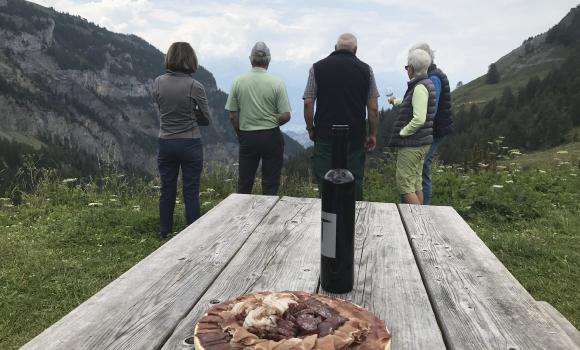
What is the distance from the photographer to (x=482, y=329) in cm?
150

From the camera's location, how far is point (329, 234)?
5.33ft

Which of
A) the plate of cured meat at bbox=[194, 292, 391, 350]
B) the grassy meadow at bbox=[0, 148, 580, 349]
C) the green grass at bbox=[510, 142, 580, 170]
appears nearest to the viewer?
the plate of cured meat at bbox=[194, 292, 391, 350]

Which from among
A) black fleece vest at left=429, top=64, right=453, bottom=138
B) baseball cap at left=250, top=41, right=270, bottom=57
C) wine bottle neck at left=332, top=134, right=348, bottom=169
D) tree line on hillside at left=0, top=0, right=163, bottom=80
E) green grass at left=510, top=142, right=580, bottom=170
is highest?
tree line on hillside at left=0, top=0, right=163, bottom=80

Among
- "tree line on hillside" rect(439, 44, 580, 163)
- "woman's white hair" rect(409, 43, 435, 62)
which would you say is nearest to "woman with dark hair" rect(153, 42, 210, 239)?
"woman's white hair" rect(409, 43, 435, 62)

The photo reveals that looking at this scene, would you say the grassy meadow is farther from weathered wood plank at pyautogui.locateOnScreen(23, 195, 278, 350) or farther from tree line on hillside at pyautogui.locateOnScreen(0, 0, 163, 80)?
tree line on hillside at pyautogui.locateOnScreen(0, 0, 163, 80)

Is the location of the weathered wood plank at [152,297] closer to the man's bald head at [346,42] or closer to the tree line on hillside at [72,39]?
the man's bald head at [346,42]

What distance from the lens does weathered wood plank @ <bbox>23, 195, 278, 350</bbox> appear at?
54.8 inches

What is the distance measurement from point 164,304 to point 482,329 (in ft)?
3.42

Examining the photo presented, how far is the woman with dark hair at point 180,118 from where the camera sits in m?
5.20

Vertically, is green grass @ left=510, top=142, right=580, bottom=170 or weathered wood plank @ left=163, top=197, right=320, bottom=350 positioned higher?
weathered wood plank @ left=163, top=197, right=320, bottom=350

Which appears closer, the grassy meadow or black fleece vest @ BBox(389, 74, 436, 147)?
the grassy meadow

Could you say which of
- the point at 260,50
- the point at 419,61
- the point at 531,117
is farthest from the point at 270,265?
the point at 531,117

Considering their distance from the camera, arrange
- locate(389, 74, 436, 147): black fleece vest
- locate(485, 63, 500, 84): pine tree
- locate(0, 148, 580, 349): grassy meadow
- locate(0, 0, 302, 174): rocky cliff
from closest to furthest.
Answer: locate(0, 148, 580, 349): grassy meadow < locate(389, 74, 436, 147): black fleece vest < locate(485, 63, 500, 84): pine tree < locate(0, 0, 302, 174): rocky cliff

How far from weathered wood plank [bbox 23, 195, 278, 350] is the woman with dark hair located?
2944 millimetres
